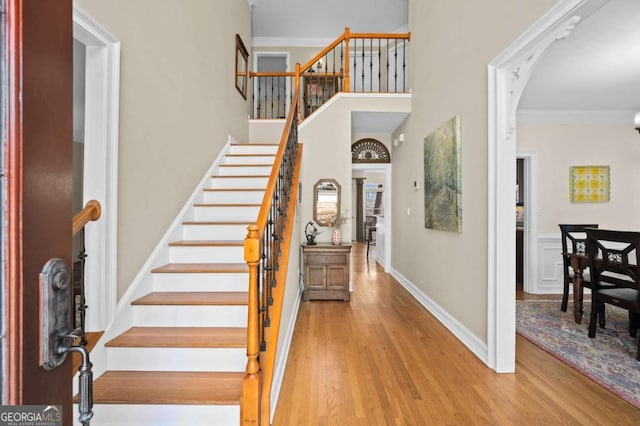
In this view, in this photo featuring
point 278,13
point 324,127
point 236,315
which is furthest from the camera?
point 278,13

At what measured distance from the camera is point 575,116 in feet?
15.0

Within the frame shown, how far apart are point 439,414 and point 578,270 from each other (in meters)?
2.65

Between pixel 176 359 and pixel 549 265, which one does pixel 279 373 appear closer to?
pixel 176 359

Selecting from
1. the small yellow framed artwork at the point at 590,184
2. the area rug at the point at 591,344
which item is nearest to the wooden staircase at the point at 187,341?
the area rug at the point at 591,344

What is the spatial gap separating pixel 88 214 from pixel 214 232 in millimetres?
1327

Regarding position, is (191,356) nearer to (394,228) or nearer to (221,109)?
(221,109)

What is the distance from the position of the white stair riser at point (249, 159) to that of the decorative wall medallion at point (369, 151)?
2084mm

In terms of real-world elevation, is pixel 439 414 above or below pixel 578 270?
below

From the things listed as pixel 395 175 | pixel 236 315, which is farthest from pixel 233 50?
pixel 236 315

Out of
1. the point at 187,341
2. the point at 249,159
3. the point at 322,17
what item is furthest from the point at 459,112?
the point at 322,17

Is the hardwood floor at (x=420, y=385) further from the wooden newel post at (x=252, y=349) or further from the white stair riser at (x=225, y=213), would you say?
the white stair riser at (x=225, y=213)

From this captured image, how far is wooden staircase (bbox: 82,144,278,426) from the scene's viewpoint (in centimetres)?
160

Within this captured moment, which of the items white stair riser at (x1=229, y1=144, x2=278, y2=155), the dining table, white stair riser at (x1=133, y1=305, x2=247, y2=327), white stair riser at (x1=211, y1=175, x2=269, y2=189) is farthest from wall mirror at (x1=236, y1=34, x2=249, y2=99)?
the dining table

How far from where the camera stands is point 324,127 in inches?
174
